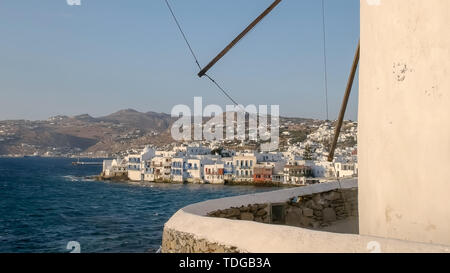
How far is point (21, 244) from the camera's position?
108 ft

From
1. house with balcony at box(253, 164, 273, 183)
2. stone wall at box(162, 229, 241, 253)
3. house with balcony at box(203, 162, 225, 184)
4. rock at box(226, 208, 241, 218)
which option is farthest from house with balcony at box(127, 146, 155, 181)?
stone wall at box(162, 229, 241, 253)

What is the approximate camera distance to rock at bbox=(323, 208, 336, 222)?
6.88 meters

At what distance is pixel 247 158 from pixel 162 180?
15182mm

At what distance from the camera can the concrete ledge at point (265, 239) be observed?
9.62 ft

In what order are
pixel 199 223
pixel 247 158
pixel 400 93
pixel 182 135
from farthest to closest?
pixel 182 135, pixel 247 158, pixel 199 223, pixel 400 93

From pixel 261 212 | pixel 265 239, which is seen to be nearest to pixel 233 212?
pixel 261 212

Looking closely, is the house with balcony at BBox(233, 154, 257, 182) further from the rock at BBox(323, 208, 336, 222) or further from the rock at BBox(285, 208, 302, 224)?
the rock at BBox(285, 208, 302, 224)

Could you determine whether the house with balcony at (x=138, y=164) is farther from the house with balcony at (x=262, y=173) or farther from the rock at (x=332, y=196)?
the rock at (x=332, y=196)

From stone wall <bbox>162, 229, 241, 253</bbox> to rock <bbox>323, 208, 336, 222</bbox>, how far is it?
3117mm

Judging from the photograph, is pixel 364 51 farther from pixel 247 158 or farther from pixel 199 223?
pixel 247 158

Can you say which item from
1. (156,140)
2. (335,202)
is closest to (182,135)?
(156,140)

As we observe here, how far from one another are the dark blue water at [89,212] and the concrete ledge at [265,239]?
82.0 ft

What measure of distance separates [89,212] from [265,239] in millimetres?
49443
